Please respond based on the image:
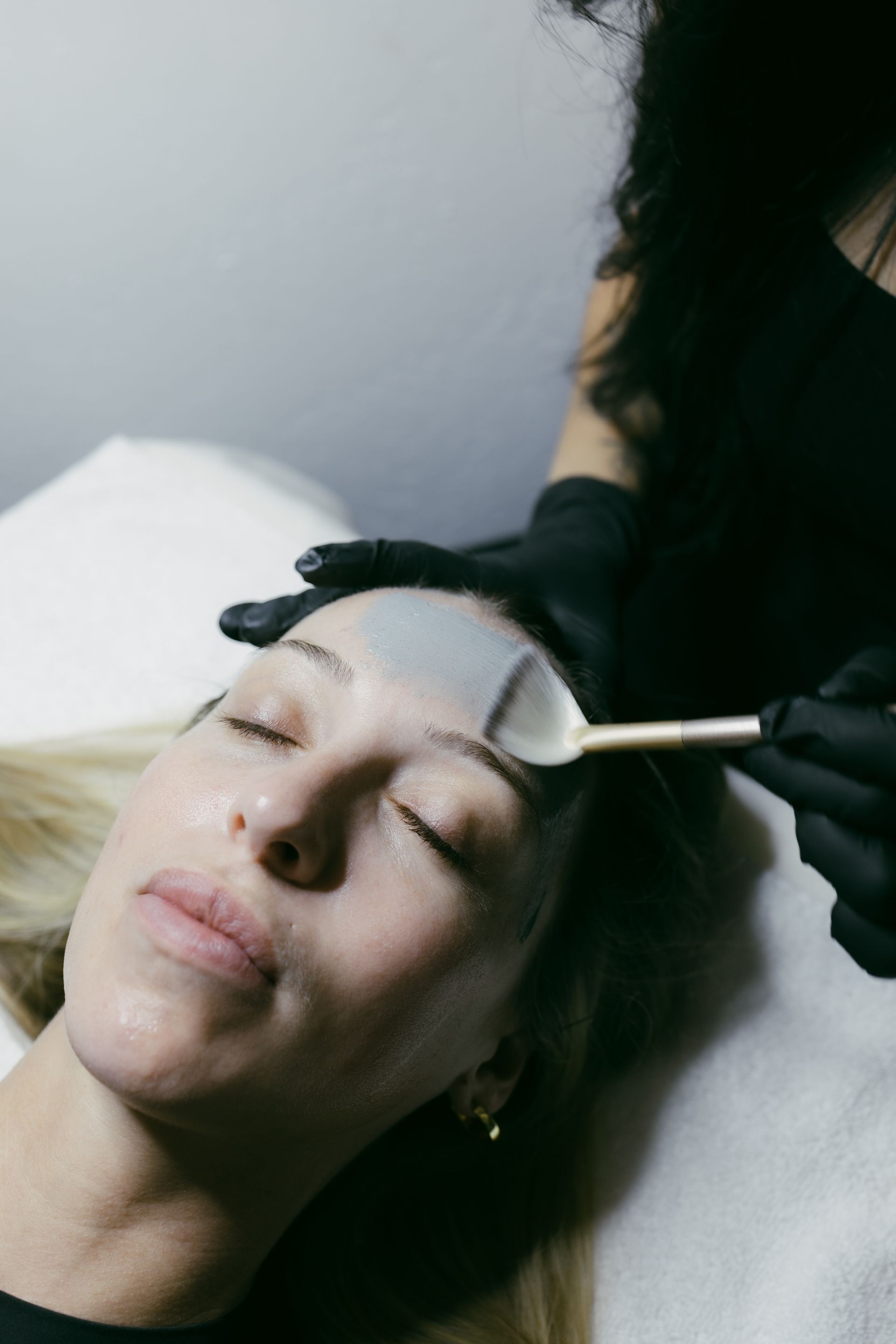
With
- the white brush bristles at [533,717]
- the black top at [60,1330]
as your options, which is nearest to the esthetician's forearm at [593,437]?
the white brush bristles at [533,717]

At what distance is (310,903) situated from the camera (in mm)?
817

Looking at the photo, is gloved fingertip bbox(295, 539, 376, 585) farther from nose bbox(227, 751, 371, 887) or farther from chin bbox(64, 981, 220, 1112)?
chin bbox(64, 981, 220, 1112)

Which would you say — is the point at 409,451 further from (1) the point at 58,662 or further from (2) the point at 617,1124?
(2) the point at 617,1124

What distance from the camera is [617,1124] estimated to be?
1.25 meters

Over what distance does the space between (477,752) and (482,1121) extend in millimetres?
496

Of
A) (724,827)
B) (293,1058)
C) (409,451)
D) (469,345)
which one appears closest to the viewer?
(293,1058)

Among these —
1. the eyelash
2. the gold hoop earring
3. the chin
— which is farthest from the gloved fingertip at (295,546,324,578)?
the gold hoop earring

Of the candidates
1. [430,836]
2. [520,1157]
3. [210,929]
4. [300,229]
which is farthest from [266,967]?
[300,229]

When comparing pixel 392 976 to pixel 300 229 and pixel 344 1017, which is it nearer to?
pixel 344 1017

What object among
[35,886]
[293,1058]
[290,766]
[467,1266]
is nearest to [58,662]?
[35,886]

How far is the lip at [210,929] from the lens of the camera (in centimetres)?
78

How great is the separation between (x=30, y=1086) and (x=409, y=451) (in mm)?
1384

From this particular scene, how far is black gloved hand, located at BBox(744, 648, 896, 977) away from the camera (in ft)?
2.70

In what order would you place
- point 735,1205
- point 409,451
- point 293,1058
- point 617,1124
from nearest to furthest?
point 293,1058 < point 735,1205 < point 617,1124 < point 409,451
